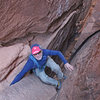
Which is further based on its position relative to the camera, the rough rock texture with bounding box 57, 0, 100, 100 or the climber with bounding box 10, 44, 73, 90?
the climber with bounding box 10, 44, 73, 90

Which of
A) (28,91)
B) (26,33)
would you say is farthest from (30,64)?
(26,33)

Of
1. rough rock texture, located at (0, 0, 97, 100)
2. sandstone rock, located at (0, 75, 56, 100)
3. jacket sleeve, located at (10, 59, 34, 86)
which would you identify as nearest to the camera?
sandstone rock, located at (0, 75, 56, 100)

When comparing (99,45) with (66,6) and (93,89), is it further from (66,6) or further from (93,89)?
(66,6)

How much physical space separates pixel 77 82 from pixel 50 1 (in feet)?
3.71

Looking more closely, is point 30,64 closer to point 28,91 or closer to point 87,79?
point 28,91

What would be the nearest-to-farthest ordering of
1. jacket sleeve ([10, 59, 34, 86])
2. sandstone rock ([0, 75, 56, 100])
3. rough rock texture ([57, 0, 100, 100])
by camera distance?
rough rock texture ([57, 0, 100, 100])
sandstone rock ([0, 75, 56, 100])
jacket sleeve ([10, 59, 34, 86])

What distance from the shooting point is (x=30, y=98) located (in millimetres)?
1700

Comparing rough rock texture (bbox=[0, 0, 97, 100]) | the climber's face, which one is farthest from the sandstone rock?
the climber's face

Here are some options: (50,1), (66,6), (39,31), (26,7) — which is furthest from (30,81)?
(66,6)

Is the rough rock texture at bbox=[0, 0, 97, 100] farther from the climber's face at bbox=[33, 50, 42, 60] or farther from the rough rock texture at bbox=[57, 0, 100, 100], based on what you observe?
the rough rock texture at bbox=[57, 0, 100, 100]

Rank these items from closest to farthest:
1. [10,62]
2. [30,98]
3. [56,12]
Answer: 1. [30,98]
2. [10,62]
3. [56,12]

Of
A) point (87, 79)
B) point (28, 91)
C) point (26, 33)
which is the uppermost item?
point (26, 33)

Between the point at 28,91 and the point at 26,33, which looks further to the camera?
the point at 26,33

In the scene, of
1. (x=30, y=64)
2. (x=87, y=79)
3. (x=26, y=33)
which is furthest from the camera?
(x=26, y=33)
